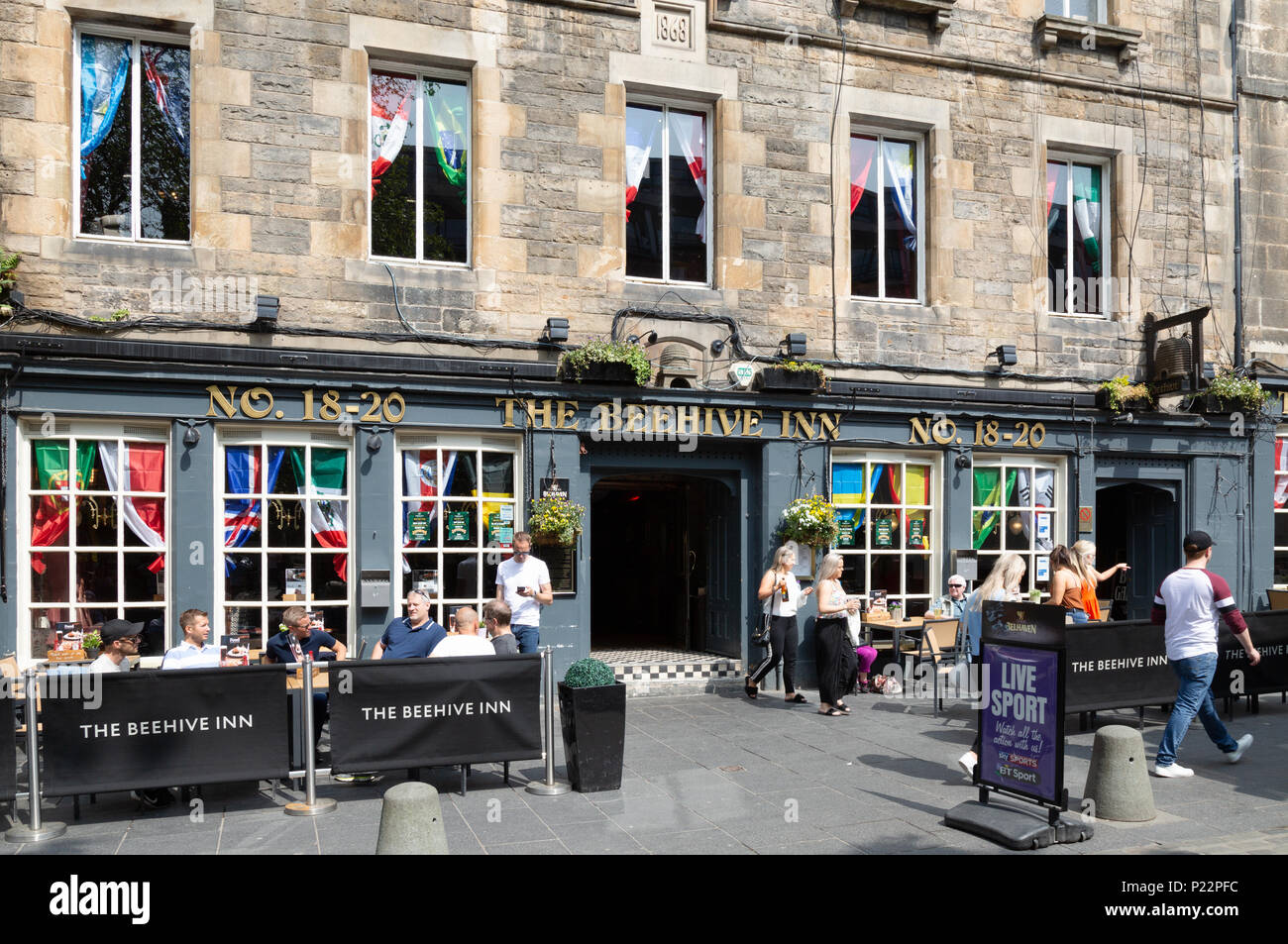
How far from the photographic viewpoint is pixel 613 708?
25.0 feet

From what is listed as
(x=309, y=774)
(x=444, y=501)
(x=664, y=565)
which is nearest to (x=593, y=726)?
(x=309, y=774)

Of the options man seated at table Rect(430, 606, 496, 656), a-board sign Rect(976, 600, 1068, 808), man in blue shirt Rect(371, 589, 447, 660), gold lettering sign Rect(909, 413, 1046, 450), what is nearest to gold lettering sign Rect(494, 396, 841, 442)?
gold lettering sign Rect(909, 413, 1046, 450)

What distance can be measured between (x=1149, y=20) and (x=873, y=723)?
403 inches

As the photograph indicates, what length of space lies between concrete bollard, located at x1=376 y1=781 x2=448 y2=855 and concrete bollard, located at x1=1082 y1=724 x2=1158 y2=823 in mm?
4360

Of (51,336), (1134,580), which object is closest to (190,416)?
(51,336)

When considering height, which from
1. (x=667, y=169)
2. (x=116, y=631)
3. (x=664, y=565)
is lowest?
(x=664, y=565)

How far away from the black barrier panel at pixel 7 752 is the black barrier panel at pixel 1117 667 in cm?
824

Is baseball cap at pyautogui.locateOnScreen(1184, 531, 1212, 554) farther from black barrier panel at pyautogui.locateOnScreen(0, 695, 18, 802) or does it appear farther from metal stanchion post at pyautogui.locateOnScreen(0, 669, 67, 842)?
black barrier panel at pyautogui.locateOnScreen(0, 695, 18, 802)

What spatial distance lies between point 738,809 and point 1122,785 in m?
2.55

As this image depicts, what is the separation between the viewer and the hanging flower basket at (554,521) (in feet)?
36.0

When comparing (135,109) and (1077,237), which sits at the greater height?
(135,109)

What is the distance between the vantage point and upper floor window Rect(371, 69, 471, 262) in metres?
11.1

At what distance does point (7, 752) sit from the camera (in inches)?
263
